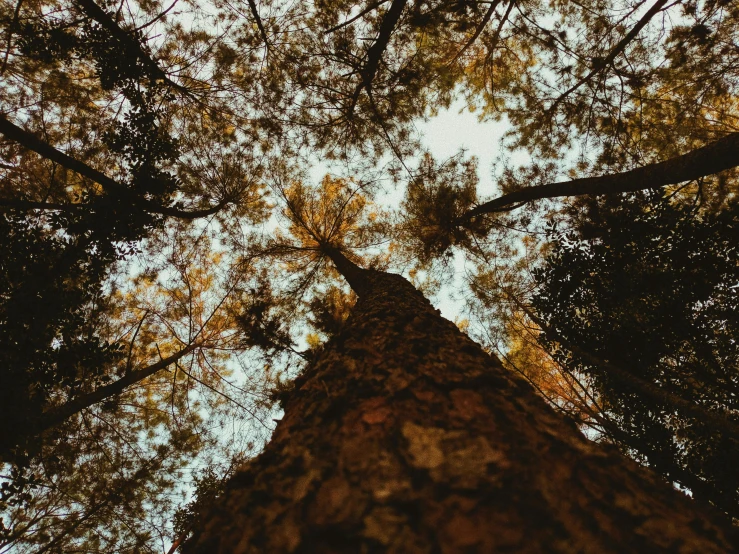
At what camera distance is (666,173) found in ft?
11.3

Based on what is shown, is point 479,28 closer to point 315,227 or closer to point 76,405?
point 315,227

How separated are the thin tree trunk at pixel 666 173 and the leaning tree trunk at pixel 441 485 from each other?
324 centimetres

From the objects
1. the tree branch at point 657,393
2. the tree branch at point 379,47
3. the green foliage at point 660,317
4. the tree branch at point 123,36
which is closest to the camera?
the tree branch at point 657,393

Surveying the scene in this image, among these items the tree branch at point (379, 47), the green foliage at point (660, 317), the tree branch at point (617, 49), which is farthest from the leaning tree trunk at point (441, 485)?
the tree branch at point (617, 49)

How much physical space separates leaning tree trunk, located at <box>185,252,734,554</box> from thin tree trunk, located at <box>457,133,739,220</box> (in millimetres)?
3240

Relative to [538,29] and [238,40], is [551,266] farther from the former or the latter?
[238,40]

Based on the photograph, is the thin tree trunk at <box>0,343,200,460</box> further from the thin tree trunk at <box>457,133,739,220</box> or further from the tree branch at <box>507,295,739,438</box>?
the thin tree trunk at <box>457,133,739,220</box>

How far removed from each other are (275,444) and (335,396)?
0.29 m

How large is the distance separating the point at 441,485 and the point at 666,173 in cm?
408

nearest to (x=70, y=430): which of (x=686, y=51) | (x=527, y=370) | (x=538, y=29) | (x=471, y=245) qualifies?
(x=471, y=245)

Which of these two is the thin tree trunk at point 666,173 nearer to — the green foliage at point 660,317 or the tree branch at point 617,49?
the green foliage at point 660,317

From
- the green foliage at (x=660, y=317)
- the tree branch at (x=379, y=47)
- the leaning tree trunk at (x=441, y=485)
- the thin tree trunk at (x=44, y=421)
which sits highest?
the tree branch at (x=379, y=47)

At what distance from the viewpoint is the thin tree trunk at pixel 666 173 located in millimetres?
3021

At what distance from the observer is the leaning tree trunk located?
0.79 metres
